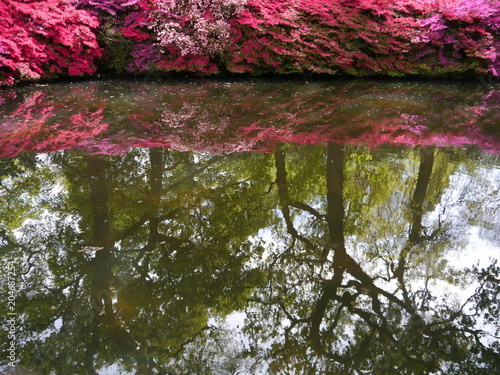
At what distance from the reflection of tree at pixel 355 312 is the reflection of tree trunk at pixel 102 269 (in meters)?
0.88

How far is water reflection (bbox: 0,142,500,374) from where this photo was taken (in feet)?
7.50

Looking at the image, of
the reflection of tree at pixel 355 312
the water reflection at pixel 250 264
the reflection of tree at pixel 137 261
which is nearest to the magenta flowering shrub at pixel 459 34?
the water reflection at pixel 250 264

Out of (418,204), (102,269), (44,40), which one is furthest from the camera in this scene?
(44,40)

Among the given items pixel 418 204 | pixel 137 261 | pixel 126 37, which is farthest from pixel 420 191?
pixel 126 37

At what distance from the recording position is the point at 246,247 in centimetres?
335

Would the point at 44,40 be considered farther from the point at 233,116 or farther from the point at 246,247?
the point at 246,247

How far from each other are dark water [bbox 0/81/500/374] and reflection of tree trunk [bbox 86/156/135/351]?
1cm

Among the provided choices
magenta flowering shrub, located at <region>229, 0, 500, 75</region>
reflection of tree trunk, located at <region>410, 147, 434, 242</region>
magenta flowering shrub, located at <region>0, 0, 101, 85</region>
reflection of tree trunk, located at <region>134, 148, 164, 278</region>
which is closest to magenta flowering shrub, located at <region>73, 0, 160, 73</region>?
magenta flowering shrub, located at <region>0, 0, 101, 85</region>

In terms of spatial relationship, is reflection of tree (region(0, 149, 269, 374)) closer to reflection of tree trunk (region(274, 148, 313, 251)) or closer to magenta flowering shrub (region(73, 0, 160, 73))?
reflection of tree trunk (region(274, 148, 313, 251))

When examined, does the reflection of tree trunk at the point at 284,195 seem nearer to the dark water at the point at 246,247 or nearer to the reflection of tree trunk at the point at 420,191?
the dark water at the point at 246,247

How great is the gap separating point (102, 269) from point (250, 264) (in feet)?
3.97

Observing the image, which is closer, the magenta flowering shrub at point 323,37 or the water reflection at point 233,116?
the water reflection at point 233,116

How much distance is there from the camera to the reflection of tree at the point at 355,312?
226 cm

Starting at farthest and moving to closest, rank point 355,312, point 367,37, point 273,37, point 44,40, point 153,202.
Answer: point 367,37 < point 273,37 < point 44,40 < point 153,202 < point 355,312
